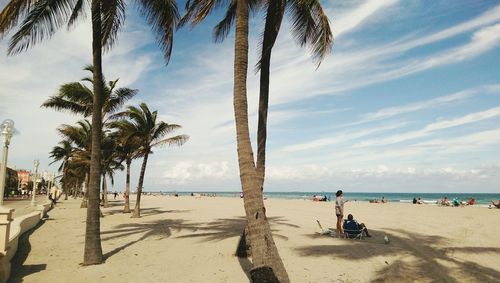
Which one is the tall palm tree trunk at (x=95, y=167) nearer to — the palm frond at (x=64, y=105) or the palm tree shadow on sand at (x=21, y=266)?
the palm tree shadow on sand at (x=21, y=266)

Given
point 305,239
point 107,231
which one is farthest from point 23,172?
point 305,239

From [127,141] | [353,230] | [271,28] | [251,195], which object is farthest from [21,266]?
[127,141]

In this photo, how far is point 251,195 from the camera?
20.9 feet

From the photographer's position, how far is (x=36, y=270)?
8.82m

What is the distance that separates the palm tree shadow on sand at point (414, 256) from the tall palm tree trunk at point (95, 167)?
5.80 meters

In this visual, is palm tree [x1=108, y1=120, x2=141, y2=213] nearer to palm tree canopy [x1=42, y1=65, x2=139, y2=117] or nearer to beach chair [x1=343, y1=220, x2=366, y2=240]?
palm tree canopy [x1=42, y1=65, x2=139, y2=117]

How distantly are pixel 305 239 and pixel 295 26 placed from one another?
25.2 feet

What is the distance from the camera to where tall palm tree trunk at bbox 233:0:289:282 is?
627cm

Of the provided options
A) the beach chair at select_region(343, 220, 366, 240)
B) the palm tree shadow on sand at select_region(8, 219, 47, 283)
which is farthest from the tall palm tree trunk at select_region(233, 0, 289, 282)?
the beach chair at select_region(343, 220, 366, 240)

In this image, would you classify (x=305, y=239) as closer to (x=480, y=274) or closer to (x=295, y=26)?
(x=480, y=274)

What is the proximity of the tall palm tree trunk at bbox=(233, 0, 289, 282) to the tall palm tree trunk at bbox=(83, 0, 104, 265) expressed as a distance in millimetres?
4709

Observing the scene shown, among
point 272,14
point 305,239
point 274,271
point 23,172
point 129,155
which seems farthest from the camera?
point 23,172

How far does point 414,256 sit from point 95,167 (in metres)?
9.38

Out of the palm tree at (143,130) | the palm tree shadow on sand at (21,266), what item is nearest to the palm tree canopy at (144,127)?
the palm tree at (143,130)
